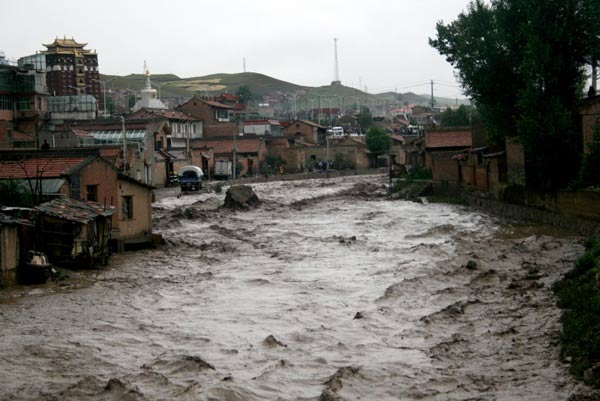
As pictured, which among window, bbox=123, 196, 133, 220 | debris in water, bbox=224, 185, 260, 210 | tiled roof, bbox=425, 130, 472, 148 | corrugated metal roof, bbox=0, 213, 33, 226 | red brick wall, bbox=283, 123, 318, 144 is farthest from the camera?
red brick wall, bbox=283, 123, 318, 144

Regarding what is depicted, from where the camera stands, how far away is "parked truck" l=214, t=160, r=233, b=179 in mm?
74188

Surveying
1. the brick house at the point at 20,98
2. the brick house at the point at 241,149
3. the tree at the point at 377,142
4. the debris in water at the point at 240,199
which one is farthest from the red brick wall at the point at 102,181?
the tree at the point at 377,142

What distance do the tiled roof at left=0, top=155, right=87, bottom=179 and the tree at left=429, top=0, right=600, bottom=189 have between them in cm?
2089

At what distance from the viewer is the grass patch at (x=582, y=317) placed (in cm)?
1298

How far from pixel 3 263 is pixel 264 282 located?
7224 millimetres

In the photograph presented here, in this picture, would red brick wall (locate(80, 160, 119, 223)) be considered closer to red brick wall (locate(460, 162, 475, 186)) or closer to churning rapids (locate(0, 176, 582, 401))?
churning rapids (locate(0, 176, 582, 401))

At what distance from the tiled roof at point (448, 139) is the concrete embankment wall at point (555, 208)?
14.4 meters

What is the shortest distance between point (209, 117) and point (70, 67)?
32.2 meters

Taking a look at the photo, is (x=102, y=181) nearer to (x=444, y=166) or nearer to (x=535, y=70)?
(x=535, y=70)

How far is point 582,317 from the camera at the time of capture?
15.1 metres

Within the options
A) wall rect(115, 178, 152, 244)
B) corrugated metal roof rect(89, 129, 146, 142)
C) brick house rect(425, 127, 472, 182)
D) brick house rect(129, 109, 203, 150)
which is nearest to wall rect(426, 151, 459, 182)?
brick house rect(425, 127, 472, 182)

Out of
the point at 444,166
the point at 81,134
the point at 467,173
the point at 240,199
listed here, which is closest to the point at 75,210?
the point at 240,199

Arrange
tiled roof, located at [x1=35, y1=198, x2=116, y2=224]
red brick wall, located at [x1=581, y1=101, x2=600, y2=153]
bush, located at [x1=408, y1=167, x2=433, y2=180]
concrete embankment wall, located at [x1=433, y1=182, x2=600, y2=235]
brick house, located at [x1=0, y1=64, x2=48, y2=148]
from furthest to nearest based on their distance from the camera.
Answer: brick house, located at [x1=0, y1=64, x2=48, y2=148] → bush, located at [x1=408, y1=167, x2=433, y2=180] → red brick wall, located at [x1=581, y1=101, x2=600, y2=153] → concrete embankment wall, located at [x1=433, y1=182, x2=600, y2=235] → tiled roof, located at [x1=35, y1=198, x2=116, y2=224]

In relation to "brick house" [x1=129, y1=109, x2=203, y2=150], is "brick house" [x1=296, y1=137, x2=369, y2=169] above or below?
below
